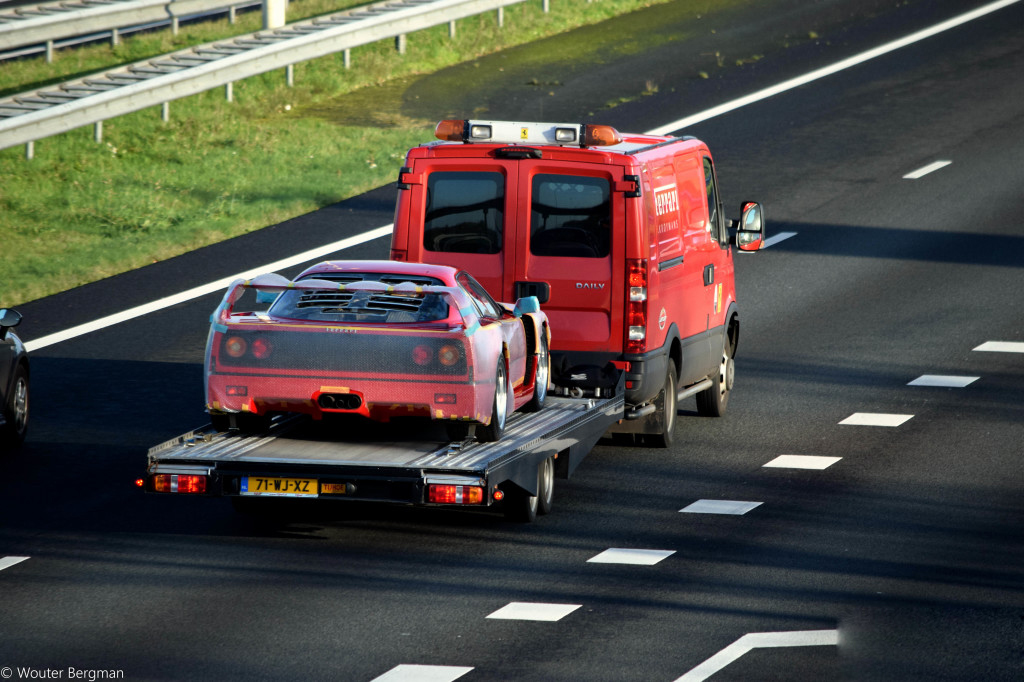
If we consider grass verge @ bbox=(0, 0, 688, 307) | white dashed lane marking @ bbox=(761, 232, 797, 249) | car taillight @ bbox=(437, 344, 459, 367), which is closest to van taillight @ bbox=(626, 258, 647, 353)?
car taillight @ bbox=(437, 344, 459, 367)

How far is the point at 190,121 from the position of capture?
2722 cm

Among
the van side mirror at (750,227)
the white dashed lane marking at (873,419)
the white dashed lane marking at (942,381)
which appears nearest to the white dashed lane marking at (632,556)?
the white dashed lane marking at (873,419)

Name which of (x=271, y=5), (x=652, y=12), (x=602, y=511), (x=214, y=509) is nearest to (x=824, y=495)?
(x=602, y=511)

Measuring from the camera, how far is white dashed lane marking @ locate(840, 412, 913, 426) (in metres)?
15.4

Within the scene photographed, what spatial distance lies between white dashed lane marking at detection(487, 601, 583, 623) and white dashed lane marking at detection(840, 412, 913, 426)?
6123mm

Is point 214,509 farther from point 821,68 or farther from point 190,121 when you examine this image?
point 821,68

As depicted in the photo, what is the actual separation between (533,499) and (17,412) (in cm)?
489

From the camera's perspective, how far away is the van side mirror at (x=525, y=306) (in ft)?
41.8

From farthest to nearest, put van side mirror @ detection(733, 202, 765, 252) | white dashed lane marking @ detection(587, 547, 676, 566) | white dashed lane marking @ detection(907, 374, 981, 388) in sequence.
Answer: white dashed lane marking @ detection(907, 374, 981, 388), van side mirror @ detection(733, 202, 765, 252), white dashed lane marking @ detection(587, 547, 676, 566)

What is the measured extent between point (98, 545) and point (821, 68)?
23688mm

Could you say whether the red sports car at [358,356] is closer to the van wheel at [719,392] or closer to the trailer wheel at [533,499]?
the trailer wheel at [533,499]

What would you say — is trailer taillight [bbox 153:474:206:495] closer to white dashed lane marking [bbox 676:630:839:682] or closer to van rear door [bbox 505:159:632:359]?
white dashed lane marking [bbox 676:630:839:682]

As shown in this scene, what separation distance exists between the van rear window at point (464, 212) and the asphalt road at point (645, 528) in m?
2.04

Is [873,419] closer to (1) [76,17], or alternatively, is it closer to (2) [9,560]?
(2) [9,560]
